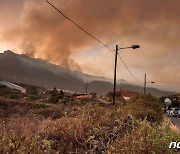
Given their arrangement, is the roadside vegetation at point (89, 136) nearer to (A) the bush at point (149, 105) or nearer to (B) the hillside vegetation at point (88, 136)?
(B) the hillside vegetation at point (88, 136)

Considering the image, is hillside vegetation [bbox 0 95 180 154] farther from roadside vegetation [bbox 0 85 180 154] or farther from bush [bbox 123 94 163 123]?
bush [bbox 123 94 163 123]

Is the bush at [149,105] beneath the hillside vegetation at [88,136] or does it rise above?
above

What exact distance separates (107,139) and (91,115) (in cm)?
201

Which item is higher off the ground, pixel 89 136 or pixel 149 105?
pixel 149 105

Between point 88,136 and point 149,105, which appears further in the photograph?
point 149,105

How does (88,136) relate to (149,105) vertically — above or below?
below

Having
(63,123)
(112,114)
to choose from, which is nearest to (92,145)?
(63,123)

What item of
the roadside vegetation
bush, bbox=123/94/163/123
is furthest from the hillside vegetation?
bush, bbox=123/94/163/123

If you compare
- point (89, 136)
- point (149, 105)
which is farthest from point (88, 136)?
point (149, 105)

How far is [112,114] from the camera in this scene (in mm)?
13031

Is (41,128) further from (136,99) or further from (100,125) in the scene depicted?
(136,99)

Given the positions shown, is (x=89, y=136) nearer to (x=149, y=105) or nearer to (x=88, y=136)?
(x=88, y=136)

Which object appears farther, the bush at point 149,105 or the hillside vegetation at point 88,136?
the bush at point 149,105

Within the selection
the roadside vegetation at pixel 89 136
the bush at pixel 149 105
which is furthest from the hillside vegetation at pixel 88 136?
the bush at pixel 149 105
